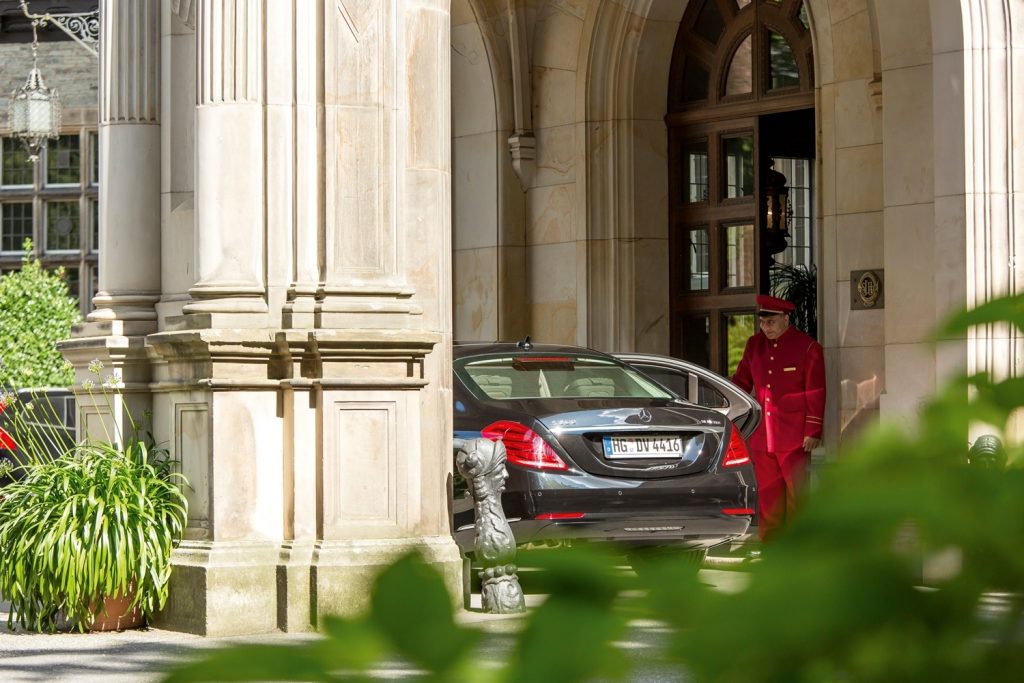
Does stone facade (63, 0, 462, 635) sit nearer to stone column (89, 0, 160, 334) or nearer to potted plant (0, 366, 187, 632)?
potted plant (0, 366, 187, 632)

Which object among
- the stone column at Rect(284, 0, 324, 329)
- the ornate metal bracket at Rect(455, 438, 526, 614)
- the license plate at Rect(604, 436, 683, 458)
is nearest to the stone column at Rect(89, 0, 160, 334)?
the stone column at Rect(284, 0, 324, 329)

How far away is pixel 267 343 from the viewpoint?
361 inches

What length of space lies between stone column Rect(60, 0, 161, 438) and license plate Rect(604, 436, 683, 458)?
267 cm

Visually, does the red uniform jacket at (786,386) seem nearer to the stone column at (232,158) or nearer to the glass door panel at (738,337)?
the stone column at (232,158)

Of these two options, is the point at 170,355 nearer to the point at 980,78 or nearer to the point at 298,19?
the point at 298,19

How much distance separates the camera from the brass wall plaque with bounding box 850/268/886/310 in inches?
562

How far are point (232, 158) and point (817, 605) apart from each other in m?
9.02

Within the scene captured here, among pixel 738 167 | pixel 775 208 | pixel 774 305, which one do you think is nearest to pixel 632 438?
pixel 774 305

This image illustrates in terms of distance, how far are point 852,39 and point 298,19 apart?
21.7ft

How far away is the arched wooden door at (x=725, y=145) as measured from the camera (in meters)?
16.0

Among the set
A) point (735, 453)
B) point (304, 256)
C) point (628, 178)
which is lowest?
point (735, 453)

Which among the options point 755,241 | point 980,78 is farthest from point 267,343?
point 755,241

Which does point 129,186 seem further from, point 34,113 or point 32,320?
point 32,320

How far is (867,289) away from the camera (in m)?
14.3
